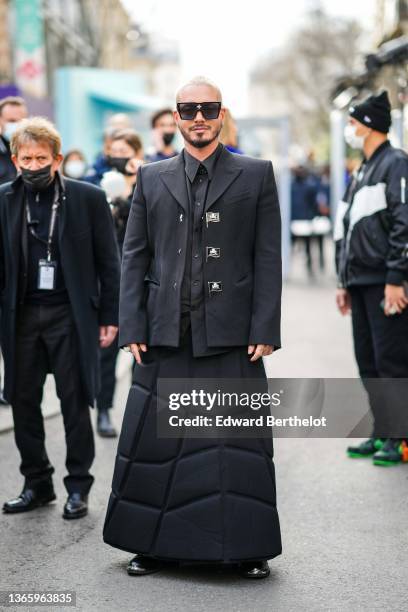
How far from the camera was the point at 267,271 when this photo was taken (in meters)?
4.98

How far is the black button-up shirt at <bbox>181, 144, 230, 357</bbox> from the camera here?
4.92 m

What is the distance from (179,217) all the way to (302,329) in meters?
9.10

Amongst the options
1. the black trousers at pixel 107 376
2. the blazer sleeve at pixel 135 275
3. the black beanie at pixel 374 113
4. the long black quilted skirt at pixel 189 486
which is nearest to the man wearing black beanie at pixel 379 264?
the black beanie at pixel 374 113

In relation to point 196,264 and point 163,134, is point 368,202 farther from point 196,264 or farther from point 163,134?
point 163,134

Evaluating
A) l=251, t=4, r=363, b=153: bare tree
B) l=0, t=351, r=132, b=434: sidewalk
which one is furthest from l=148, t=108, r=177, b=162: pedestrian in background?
l=251, t=4, r=363, b=153: bare tree

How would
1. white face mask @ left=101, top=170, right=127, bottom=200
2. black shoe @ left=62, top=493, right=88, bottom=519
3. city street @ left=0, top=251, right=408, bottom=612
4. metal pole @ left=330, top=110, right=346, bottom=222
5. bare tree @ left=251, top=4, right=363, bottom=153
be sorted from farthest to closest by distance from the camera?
1. bare tree @ left=251, top=4, right=363, bottom=153
2. metal pole @ left=330, top=110, right=346, bottom=222
3. white face mask @ left=101, top=170, right=127, bottom=200
4. black shoe @ left=62, top=493, right=88, bottom=519
5. city street @ left=0, top=251, right=408, bottom=612

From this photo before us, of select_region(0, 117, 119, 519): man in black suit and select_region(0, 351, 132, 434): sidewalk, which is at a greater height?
select_region(0, 117, 119, 519): man in black suit

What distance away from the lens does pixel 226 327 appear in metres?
4.92

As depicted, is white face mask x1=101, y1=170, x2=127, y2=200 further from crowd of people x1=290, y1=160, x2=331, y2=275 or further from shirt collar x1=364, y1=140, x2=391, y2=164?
crowd of people x1=290, y1=160, x2=331, y2=275

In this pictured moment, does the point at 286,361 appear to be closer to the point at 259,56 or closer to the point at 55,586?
the point at 55,586

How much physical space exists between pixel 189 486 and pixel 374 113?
121 inches

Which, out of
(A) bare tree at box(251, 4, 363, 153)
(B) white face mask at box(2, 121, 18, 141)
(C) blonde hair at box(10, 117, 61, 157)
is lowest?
(C) blonde hair at box(10, 117, 61, 157)

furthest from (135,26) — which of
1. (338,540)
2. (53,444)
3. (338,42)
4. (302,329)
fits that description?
(338,540)

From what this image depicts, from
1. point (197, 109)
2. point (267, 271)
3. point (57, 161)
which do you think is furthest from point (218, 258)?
point (57, 161)
